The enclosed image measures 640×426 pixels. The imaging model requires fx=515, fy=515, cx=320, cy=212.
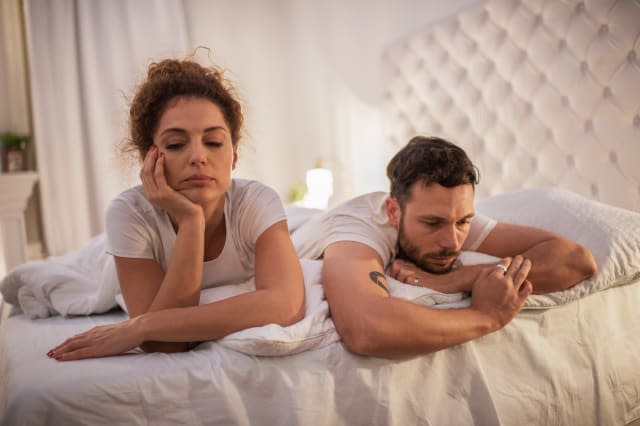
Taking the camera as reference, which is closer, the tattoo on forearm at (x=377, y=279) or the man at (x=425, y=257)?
the man at (x=425, y=257)

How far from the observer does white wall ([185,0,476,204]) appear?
3.99 meters

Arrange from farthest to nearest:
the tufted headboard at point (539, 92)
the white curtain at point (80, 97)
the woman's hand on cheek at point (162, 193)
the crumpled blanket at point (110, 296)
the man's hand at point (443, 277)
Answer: the white curtain at point (80, 97), the tufted headboard at point (539, 92), the man's hand at point (443, 277), the woman's hand on cheek at point (162, 193), the crumpled blanket at point (110, 296)

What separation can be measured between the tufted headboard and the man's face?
1.16 m

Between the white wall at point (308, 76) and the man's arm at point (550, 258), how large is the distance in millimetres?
2096

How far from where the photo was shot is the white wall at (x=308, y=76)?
3994 millimetres

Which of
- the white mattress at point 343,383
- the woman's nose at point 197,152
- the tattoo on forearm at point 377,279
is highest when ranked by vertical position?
the woman's nose at point 197,152

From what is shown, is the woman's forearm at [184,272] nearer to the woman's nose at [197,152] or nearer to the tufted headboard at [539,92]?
the woman's nose at [197,152]

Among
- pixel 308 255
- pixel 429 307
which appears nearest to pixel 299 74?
pixel 308 255

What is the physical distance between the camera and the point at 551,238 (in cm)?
167

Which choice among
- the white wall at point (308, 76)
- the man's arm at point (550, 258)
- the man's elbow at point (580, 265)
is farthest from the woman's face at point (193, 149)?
the white wall at point (308, 76)

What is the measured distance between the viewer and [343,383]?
4.18 feet

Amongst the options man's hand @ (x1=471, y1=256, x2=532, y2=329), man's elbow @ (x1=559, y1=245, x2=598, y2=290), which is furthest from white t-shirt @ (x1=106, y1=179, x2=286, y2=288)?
man's elbow @ (x1=559, y1=245, x2=598, y2=290)

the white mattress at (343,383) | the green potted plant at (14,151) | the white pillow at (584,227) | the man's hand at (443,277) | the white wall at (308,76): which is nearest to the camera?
the white mattress at (343,383)

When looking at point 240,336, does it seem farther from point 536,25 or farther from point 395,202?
point 536,25
